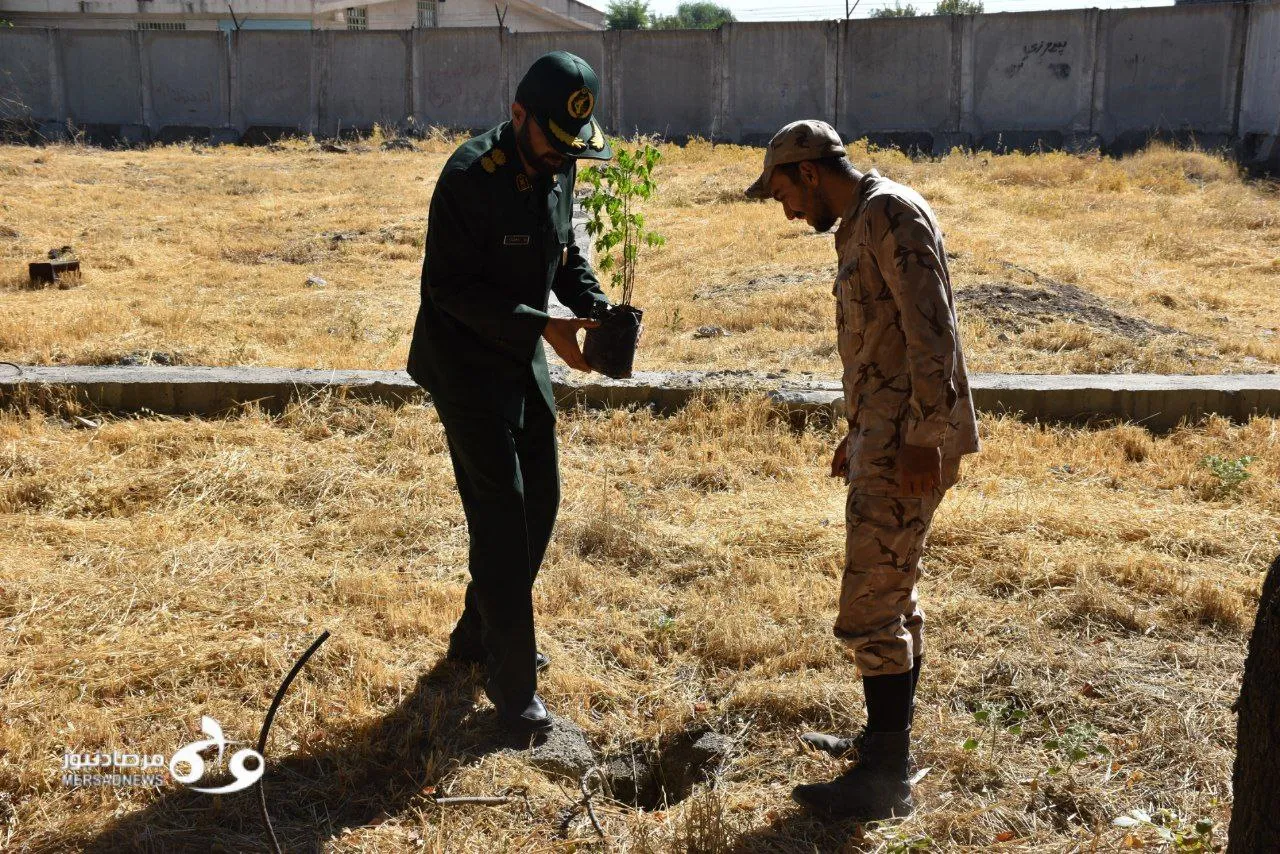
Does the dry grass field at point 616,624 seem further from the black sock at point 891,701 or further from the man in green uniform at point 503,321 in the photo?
the man in green uniform at point 503,321

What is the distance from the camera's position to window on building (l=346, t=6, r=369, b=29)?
118 ft

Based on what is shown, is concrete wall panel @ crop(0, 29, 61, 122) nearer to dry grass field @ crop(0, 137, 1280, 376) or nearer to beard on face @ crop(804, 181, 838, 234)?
dry grass field @ crop(0, 137, 1280, 376)

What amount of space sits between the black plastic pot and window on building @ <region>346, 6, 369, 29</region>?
36000 millimetres

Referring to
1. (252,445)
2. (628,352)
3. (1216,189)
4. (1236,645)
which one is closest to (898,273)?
(628,352)

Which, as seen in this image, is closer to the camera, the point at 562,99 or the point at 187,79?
the point at 562,99

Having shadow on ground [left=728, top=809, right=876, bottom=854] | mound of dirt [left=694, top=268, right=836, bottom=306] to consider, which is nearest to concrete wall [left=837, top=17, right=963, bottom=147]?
mound of dirt [left=694, top=268, right=836, bottom=306]

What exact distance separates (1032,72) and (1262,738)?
23571mm

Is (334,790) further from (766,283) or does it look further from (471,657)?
(766,283)

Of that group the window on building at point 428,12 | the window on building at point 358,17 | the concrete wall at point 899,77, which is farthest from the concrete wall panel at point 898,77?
the window on building at point 358,17

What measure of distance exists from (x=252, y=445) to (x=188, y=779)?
2783 millimetres

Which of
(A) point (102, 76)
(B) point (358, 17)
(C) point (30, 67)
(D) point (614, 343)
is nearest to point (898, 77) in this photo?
(A) point (102, 76)

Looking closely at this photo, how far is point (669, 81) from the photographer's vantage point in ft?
82.8

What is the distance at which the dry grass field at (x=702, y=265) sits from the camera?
726 cm

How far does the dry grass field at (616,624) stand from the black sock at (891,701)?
0.23 m
